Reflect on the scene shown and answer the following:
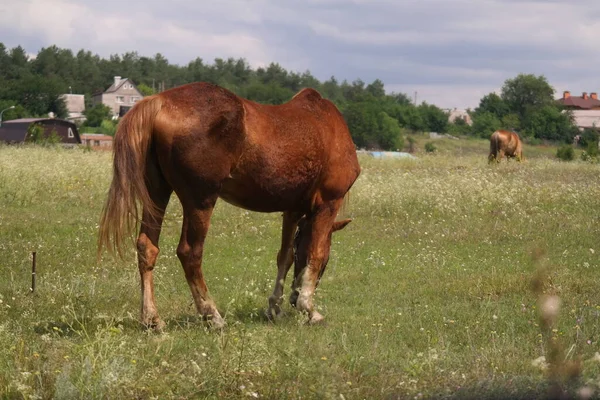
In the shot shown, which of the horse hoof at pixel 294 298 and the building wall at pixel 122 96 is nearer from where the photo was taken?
the horse hoof at pixel 294 298

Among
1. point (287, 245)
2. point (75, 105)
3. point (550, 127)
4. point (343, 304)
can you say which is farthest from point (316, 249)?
point (75, 105)

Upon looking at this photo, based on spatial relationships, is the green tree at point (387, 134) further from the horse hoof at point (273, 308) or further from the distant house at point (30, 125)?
the horse hoof at point (273, 308)

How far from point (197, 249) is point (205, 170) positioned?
2.22 feet

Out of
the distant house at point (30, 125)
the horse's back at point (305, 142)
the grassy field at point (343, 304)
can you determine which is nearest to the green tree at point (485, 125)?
the distant house at point (30, 125)

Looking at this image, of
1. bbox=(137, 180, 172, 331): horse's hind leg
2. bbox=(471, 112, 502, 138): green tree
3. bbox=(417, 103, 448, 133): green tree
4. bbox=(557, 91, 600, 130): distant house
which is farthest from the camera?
bbox=(557, 91, 600, 130): distant house

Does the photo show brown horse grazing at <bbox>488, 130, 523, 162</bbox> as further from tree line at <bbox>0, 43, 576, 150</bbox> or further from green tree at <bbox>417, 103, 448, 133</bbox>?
green tree at <bbox>417, 103, 448, 133</bbox>

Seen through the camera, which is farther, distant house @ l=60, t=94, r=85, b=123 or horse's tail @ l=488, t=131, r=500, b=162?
distant house @ l=60, t=94, r=85, b=123

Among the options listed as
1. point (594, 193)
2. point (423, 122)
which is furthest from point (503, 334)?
point (423, 122)

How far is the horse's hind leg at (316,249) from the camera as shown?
8.36 metres

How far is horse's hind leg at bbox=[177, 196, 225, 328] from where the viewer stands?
25.0ft

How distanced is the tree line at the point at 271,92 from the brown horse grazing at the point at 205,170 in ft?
188

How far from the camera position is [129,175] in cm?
736

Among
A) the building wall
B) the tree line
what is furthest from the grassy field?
the building wall

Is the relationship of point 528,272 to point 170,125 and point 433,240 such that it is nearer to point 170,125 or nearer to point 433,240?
point 433,240
